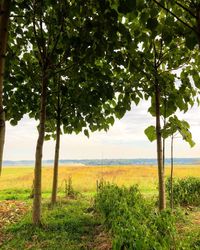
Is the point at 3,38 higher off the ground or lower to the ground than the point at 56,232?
higher

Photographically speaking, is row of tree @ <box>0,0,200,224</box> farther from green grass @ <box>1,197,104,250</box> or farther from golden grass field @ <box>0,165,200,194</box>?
golden grass field @ <box>0,165,200,194</box>

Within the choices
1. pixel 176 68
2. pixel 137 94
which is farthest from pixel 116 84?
pixel 176 68

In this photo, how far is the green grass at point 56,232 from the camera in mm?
7190

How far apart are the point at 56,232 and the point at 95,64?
3718 millimetres

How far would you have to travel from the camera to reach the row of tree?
4.86 metres

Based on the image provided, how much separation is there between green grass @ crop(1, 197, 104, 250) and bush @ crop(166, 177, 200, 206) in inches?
122

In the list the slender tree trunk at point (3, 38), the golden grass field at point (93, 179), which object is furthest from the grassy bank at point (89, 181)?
the slender tree trunk at point (3, 38)

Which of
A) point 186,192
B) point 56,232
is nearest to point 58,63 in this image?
point 56,232

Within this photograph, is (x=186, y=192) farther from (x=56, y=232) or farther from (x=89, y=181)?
(x=89, y=181)

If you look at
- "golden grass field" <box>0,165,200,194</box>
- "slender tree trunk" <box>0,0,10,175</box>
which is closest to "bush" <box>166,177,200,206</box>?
"golden grass field" <box>0,165,200,194</box>

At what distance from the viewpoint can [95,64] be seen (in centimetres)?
853

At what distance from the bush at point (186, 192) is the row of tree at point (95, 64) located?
322 centimetres

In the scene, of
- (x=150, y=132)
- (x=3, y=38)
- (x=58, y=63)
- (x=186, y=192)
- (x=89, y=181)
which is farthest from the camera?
(x=89, y=181)

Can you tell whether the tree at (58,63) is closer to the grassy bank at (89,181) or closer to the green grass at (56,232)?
the green grass at (56,232)
